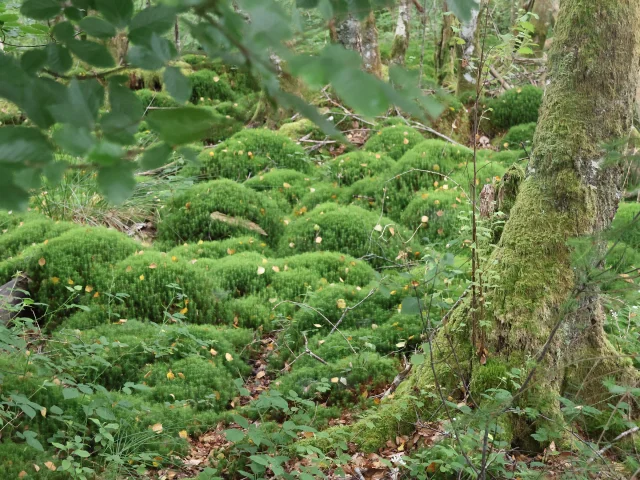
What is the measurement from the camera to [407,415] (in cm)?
328

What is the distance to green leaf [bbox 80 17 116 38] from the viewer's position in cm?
93

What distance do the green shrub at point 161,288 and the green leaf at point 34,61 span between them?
368 centimetres

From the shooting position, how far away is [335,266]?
5285 mm

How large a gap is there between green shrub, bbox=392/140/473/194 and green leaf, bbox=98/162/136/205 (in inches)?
228

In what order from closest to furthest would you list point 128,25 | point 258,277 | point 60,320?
point 128,25, point 60,320, point 258,277

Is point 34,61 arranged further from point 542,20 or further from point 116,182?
point 542,20

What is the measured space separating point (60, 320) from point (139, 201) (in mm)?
2203

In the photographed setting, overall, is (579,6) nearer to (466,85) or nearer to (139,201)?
(139,201)

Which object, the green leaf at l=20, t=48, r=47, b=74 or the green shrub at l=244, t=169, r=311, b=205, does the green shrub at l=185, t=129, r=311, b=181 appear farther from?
the green leaf at l=20, t=48, r=47, b=74

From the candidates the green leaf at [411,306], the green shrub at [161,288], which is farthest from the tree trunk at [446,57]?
the green leaf at [411,306]

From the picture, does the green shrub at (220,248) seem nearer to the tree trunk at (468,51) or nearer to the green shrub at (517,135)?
the green shrub at (517,135)

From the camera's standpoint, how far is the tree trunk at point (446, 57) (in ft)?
34.4

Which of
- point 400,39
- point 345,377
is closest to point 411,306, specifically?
point 345,377

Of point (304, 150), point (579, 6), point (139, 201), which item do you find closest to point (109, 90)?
point (579, 6)
